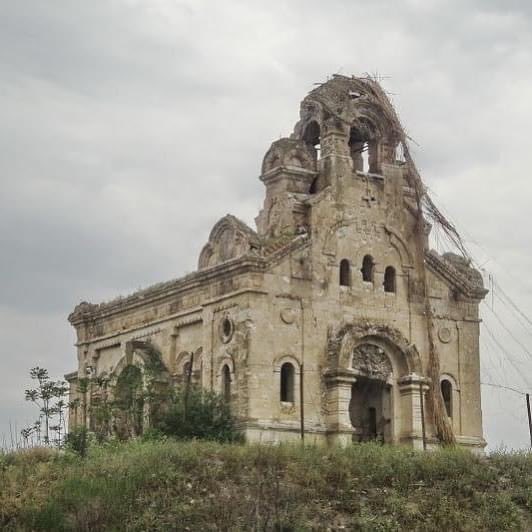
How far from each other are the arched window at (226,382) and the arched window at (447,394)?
6.80 meters

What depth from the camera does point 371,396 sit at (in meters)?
36.5

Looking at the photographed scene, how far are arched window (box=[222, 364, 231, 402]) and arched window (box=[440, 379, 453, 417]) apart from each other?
6.80 meters

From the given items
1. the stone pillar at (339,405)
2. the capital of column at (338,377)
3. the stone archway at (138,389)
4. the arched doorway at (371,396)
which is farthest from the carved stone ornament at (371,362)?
the stone archway at (138,389)

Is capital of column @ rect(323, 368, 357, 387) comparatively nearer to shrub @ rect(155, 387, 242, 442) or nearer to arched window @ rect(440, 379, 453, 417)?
shrub @ rect(155, 387, 242, 442)

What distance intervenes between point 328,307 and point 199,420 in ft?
16.6

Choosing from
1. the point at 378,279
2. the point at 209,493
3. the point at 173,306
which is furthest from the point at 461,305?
the point at 209,493

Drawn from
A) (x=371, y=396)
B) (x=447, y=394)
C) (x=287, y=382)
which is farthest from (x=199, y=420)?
(x=447, y=394)

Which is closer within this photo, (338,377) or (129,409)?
(338,377)

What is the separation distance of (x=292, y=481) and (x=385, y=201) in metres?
12.7

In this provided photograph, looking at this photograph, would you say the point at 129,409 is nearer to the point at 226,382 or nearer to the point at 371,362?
the point at 226,382

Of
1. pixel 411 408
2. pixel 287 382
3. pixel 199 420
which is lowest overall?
pixel 199 420

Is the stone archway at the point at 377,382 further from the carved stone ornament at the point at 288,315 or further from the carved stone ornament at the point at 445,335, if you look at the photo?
the carved stone ornament at the point at 445,335

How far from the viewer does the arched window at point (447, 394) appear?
37094mm

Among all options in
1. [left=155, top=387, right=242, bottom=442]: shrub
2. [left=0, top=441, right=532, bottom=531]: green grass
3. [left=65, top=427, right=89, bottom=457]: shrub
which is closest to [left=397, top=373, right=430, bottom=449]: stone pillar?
[left=155, top=387, right=242, bottom=442]: shrub
